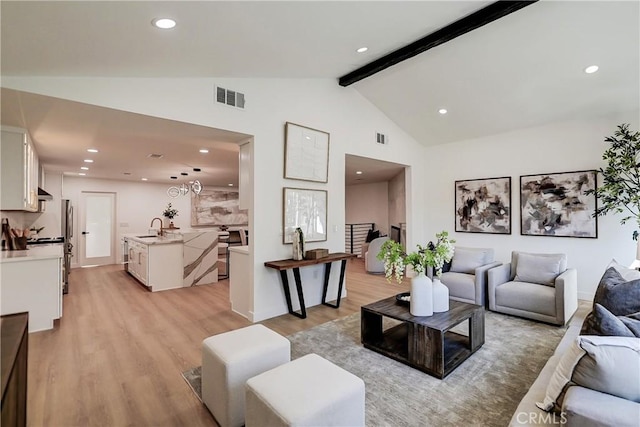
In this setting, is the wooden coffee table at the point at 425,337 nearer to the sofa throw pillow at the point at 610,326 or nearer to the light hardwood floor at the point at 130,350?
the light hardwood floor at the point at 130,350

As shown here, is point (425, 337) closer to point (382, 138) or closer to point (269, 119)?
point (269, 119)

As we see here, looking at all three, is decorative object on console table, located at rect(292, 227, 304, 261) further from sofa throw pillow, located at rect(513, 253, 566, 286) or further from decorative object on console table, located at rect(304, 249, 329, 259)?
sofa throw pillow, located at rect(513, 253, 566, 286)

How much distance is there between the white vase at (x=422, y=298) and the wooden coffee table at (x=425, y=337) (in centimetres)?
6

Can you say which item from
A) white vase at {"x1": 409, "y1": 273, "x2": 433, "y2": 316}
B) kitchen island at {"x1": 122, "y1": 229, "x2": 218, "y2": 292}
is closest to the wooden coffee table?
white vase at {"x1": 409, "y1": 273, "x2": 433, "y2": 316}

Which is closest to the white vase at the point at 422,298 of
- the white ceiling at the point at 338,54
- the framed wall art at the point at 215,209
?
the white ceiling at the point at 338,54

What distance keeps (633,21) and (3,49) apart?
5736 millimetres

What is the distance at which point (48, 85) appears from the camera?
2.67 meters

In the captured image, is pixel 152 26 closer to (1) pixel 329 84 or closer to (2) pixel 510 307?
(1) pixel 329 84

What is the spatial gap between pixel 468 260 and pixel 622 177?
251cm

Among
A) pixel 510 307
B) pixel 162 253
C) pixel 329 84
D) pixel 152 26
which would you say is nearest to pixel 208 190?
pixel 162 253

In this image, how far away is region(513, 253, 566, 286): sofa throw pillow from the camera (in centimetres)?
407

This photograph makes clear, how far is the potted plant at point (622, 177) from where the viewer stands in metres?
4.14

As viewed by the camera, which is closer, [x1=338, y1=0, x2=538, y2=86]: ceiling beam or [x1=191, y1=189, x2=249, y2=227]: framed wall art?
[x1=338, y1=0, x2=538, y2=86]: ceiling beam

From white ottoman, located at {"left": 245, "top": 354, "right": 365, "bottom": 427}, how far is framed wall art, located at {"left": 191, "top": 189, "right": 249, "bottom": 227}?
850 centimetres
